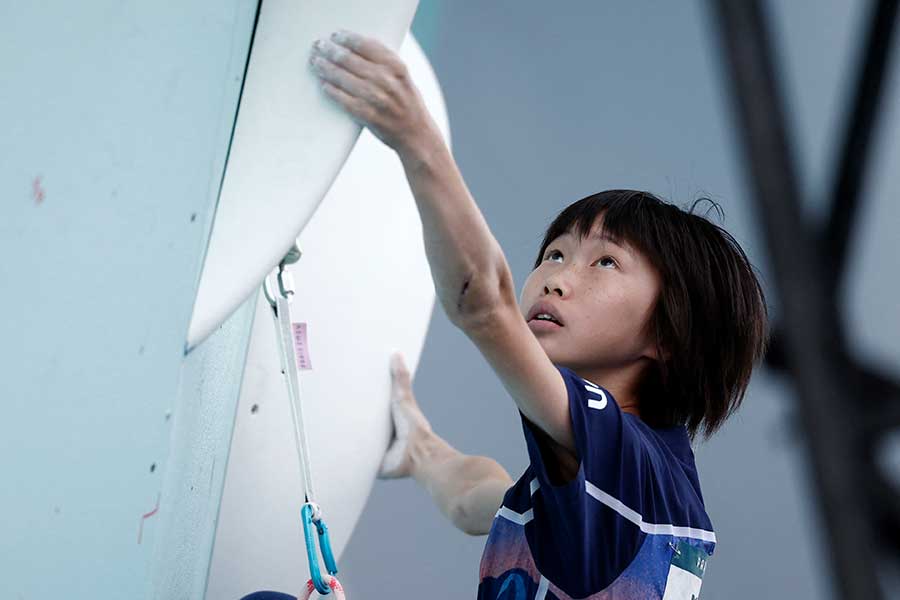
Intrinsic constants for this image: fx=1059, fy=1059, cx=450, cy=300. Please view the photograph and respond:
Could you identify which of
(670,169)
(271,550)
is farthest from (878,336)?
(670,169)

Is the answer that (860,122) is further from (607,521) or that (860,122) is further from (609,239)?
(609,239)

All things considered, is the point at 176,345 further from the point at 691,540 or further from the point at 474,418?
the point at 474,418

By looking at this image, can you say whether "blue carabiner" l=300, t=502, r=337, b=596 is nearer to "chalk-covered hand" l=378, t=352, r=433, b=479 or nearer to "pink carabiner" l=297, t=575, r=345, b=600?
"pink carabiner" l=297, t=575, r=345, b=600

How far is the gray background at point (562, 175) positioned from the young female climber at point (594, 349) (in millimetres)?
761

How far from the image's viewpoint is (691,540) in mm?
699

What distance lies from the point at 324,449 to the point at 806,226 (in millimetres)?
800

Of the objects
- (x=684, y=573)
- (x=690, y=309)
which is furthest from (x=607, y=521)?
(x=690, y=309)

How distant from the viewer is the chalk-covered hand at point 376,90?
536mm

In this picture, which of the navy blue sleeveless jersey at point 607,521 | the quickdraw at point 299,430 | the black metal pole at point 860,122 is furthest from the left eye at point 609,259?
the black metal pole at point 860,122

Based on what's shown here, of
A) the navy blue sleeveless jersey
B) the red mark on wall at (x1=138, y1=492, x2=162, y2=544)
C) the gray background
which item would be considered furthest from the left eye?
the gray background

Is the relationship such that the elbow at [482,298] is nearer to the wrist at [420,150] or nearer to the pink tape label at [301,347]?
the wrist at [420,150]

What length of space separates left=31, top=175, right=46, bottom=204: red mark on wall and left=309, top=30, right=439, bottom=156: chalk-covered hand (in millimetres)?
179

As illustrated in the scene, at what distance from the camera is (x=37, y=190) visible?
0.42 meters

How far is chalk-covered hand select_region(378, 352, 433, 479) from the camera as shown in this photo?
1104mm
